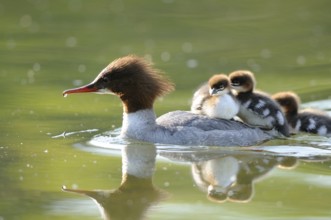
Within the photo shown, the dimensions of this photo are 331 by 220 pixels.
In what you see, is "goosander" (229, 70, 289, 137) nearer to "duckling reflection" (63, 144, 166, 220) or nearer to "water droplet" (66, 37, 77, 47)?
"duckling reflection" (63, 144, 166, 220)

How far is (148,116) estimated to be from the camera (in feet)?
31.5

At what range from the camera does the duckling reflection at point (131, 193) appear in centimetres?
700

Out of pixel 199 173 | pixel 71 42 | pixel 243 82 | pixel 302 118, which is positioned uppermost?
pixel 71 42

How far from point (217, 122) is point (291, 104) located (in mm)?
1287

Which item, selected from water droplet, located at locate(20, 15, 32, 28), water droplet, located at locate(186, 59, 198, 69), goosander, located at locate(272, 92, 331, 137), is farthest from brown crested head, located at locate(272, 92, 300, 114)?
water droplet, located at locate(20, 15, 32, 28)

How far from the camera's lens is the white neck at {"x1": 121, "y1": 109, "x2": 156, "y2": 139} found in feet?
31.2

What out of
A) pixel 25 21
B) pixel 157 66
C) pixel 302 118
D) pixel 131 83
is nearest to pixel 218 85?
pixel 131 83

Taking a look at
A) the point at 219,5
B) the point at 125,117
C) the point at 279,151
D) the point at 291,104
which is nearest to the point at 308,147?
the point at 279,151

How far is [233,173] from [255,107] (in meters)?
1.73

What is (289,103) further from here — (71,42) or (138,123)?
(71,42)

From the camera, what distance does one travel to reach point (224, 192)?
302 inches

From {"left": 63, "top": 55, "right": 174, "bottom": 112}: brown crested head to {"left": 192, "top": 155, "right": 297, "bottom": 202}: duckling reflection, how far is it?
1165 mm

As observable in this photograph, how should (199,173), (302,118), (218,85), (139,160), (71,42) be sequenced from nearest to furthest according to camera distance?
(199,173) < (139,160) < (218,85) < (302,118) < (71,42)

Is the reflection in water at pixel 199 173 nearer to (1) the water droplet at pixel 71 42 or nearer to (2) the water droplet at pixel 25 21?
(1) the water droplet at pixel 71 42
